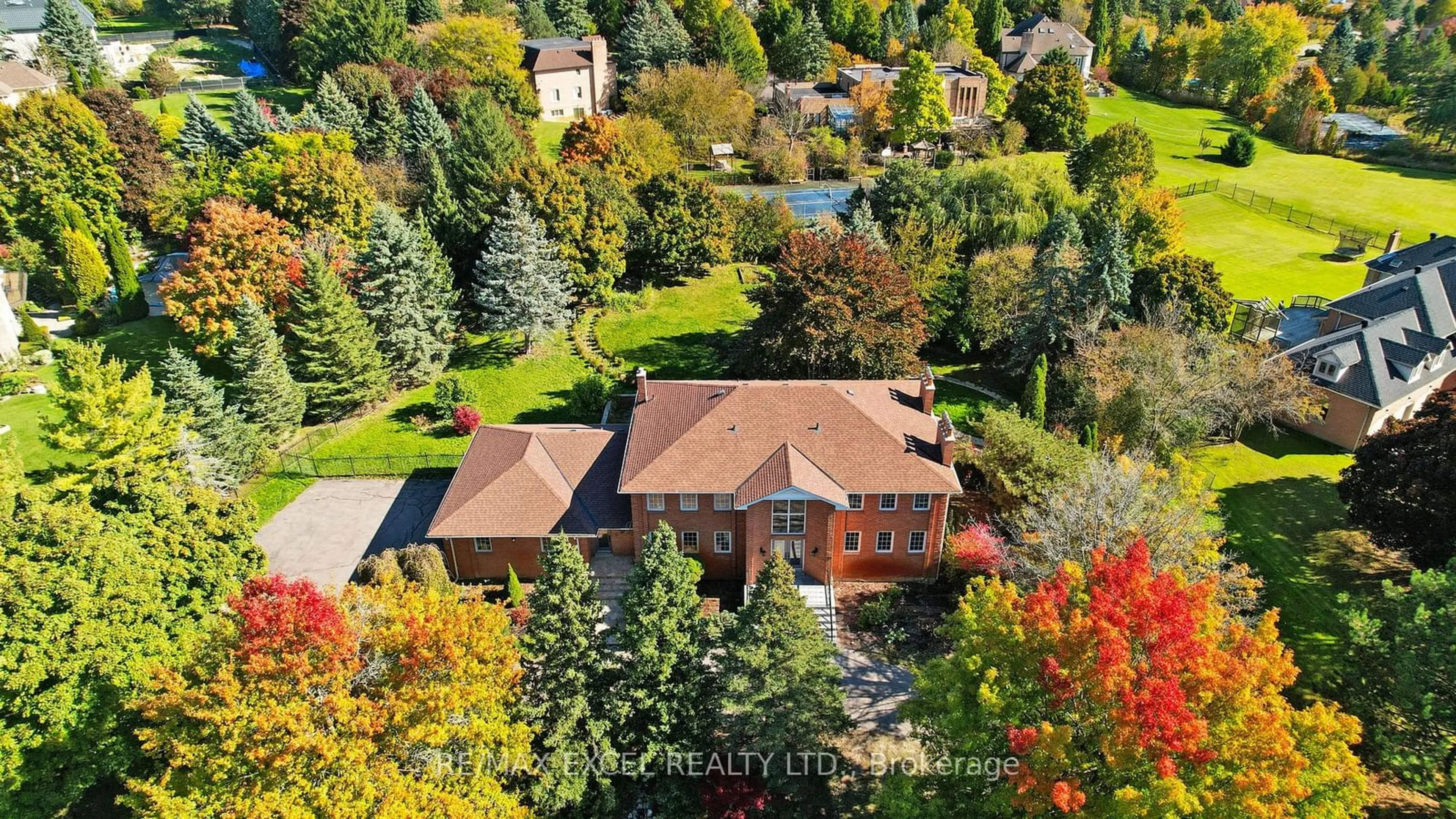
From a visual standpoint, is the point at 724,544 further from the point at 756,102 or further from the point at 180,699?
the point at 756,102

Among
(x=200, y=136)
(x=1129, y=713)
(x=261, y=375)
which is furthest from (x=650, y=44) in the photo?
(x=1129, y=713)

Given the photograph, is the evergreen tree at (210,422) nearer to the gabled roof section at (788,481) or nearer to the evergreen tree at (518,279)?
the evergreen tree at (518,279)

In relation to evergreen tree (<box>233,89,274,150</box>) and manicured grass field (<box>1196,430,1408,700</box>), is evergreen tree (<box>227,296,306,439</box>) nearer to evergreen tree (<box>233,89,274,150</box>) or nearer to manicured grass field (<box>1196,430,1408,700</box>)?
evergreen tree (<box>233,89,274,150</box>)

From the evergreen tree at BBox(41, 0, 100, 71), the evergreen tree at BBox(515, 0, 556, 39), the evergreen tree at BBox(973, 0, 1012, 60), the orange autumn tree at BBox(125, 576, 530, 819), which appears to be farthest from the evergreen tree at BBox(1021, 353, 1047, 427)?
the evergreen tree at BBox(41, 0, 100, 71)

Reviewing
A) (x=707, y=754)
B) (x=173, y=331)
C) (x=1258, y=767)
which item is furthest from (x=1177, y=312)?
(x=173, y=331)

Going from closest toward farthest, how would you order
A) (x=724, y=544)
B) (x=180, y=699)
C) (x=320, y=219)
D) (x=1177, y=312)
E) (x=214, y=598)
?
1. (x=180, y=699)
2. (x=214, y=598)
3. (x=724, y=544)
4. (x=1177, y=312)
5. (x=320, y=219)
